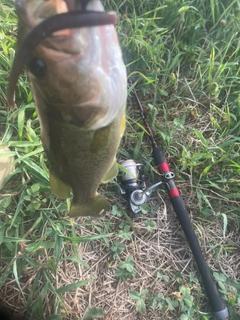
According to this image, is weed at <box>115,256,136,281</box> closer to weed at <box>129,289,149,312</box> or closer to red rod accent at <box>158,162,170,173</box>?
weed at <box>129,289,149,312</box>

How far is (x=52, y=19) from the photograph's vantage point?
88 cm

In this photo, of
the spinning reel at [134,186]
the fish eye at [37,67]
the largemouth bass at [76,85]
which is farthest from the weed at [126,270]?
the fish eye at [37,67]

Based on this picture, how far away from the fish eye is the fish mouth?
0.04 m

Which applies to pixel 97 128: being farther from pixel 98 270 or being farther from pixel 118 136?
pixel 98 270

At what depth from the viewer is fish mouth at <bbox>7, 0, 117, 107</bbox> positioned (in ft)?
2.91

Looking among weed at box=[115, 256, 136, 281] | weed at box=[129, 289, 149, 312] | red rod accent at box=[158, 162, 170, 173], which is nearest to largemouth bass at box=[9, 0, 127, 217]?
red rod accent at box=[158, 162, 170, 173]

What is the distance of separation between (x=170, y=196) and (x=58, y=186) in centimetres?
114

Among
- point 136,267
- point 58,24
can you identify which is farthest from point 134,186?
point 58,24

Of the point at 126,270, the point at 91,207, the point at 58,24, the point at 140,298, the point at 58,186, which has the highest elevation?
the point at 58,24

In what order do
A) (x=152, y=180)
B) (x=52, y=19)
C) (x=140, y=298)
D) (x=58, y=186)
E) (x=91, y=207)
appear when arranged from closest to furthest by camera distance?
(x=52, y=19), (x=58, y=186), (x=91, y=207), (x=140, y=298), (x=152, y=180)

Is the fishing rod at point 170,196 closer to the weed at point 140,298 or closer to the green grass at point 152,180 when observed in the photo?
the green grass at point 152,180

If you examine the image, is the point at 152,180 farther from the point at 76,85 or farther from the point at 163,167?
the point at 76,85

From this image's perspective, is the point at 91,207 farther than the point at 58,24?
Yes

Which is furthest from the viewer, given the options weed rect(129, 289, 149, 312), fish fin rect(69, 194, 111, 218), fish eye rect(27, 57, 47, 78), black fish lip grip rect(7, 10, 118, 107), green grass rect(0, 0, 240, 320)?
weed rect(129, 289, 149, 312)
